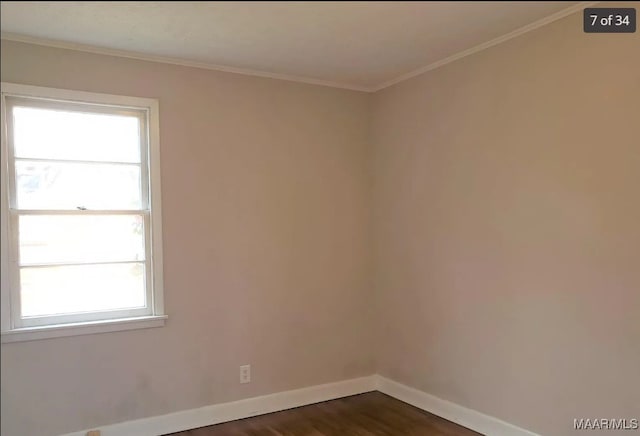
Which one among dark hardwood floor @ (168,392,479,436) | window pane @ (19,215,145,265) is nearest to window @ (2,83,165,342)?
window pane @ (19,215,145,265)

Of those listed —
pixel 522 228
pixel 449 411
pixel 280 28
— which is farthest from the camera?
pixel 449 411

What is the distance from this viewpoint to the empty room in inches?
97.1

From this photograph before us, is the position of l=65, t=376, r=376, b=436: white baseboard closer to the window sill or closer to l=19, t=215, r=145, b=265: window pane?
the window sill

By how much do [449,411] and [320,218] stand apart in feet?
5.23

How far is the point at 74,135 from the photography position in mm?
2959

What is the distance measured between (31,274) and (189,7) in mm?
1737

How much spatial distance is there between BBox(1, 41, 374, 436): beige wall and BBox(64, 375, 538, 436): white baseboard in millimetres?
59

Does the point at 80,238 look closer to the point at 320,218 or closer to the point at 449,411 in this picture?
the point at 320,218

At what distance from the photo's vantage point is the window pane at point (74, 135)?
283cm

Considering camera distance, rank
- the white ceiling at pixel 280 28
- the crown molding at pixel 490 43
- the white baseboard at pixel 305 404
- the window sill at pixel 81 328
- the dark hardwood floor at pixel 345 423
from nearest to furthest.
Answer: the white ceiling at pixel 280 28 < the crown molding at pixel 490 43 < the window sill at pixel 81 328 < the white baseboard at pixel 305 404 < the dark hardwood floor at pixel 345 423

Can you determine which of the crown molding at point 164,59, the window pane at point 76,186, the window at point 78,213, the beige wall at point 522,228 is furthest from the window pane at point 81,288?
the beige wall at point 522,228

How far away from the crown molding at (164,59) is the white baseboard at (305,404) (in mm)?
2228

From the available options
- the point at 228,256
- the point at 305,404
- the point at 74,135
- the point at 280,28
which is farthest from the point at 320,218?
the point at 74,135

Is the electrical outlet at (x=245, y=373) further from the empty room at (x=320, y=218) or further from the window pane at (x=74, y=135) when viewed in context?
the window pane at (x=74, y=135)
